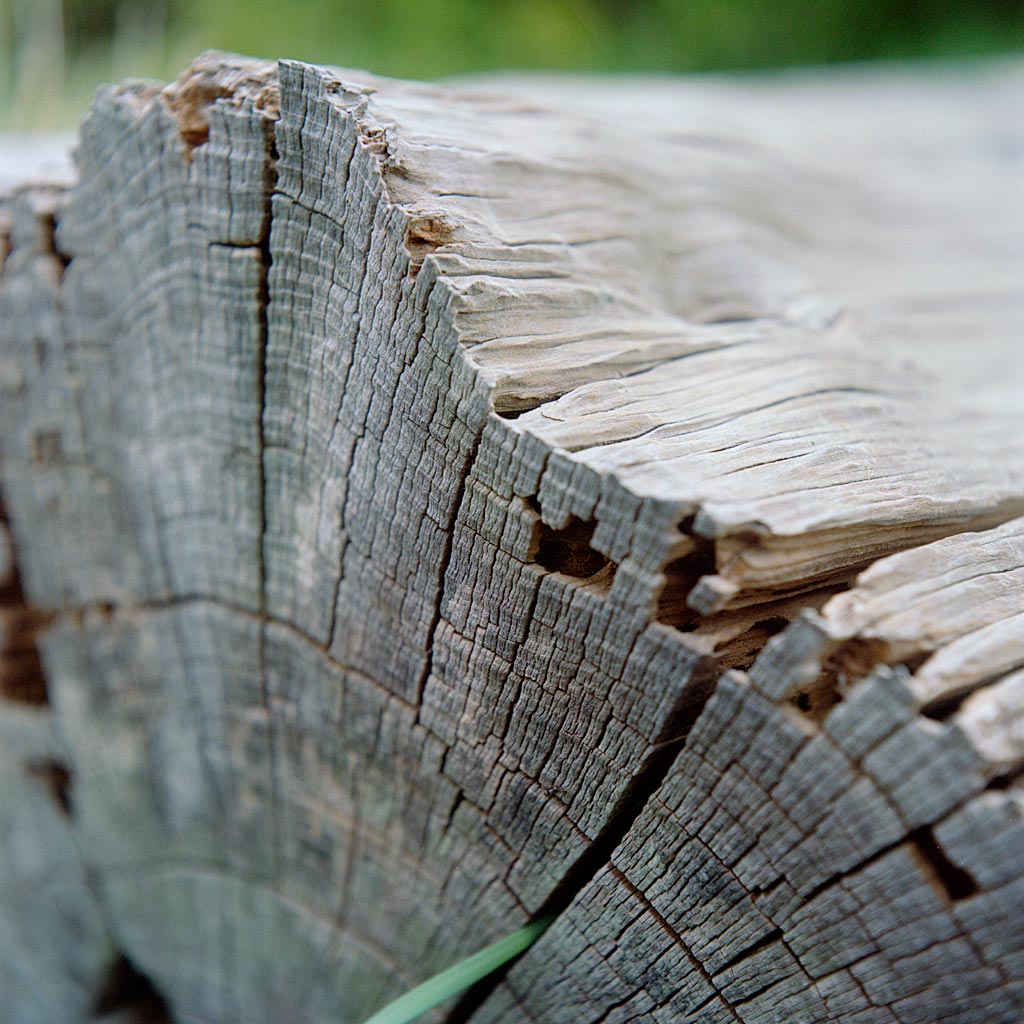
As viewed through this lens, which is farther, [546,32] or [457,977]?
[546,32]

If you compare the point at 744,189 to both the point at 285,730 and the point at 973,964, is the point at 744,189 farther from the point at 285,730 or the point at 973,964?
the point at 973,964

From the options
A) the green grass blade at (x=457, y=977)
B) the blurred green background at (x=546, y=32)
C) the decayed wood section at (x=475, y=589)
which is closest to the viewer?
the decayed wood section at (x=475, y=589)

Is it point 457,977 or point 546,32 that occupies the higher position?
point 546,32

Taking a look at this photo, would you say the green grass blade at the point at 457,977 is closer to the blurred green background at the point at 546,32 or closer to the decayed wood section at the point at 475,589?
the decayed wood section at the point at 475,589

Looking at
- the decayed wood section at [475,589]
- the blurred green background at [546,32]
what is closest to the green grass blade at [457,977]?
the decayed wood section at [475,589]

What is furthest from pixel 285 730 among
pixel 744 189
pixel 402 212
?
pixel 744 189

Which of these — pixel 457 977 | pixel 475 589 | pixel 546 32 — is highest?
pixel 546 32

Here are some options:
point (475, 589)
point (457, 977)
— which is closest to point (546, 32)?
point (475, 589)

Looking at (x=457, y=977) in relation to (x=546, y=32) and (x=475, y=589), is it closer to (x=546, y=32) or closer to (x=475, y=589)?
(x=475, y=589)
